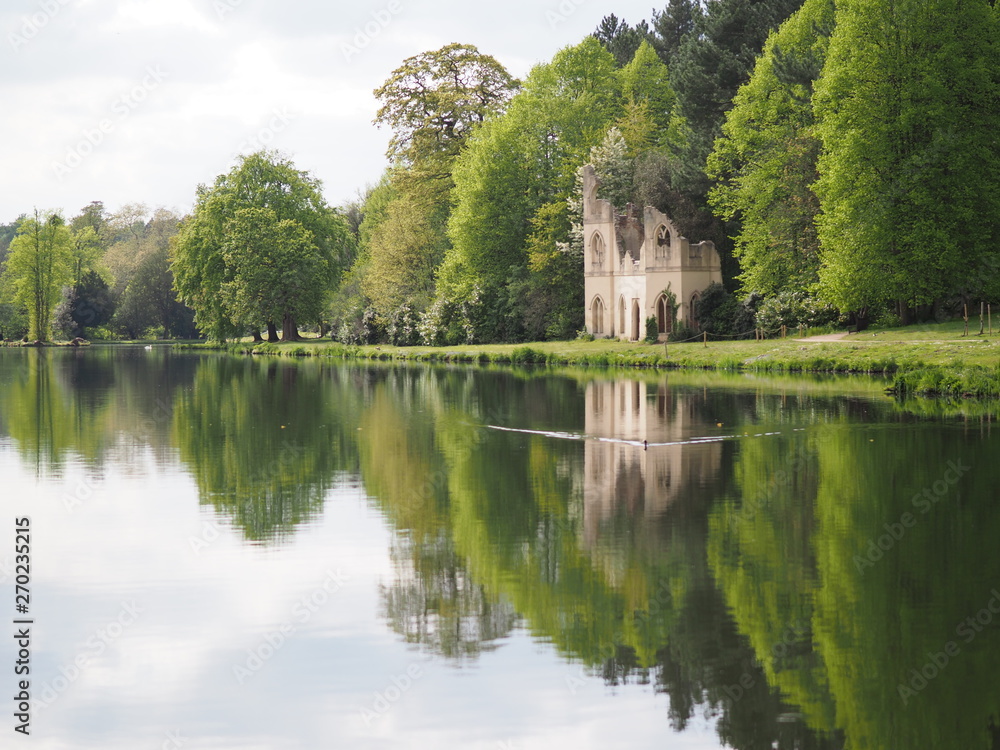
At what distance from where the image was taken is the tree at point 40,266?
113 meters

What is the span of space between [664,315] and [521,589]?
162ft

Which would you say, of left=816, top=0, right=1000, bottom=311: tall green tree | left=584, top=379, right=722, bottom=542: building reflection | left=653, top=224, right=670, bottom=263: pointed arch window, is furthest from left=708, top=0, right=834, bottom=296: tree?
left=584, top=379, right=722, bottom=542: building reflection

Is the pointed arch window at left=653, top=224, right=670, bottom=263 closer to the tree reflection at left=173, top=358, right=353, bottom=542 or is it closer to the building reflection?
the tree reflection at left=173, top=358, right=353, bottom=542

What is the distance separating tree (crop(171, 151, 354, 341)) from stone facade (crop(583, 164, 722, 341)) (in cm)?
2736

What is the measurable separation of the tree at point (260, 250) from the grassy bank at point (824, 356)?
19.7 meters

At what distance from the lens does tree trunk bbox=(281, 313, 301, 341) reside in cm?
8900

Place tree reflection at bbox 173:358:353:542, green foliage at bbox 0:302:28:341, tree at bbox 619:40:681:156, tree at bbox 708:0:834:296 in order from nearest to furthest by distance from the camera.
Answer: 1. tree reflection at bbox 173:358:353:542
2. tree at bbox 708:0:834:296
3. tree at bbox 619:40:681:156
4. green foliage at bbox 0:302:28:341

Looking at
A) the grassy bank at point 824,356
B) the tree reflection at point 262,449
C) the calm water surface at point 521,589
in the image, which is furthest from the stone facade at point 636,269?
the calm water surface at point 521,589

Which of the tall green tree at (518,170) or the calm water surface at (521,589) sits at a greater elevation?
the tall green tree at (518,170)

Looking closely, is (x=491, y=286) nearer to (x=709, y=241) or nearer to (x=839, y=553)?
(x=709, y=241)

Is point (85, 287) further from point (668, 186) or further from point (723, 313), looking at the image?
point (723, 313)

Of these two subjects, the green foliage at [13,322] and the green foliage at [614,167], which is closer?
the green foliage at [614,167]

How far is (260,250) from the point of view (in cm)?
8488

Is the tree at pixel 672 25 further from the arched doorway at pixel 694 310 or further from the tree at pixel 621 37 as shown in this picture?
the arched doorway at pixel 694 310
